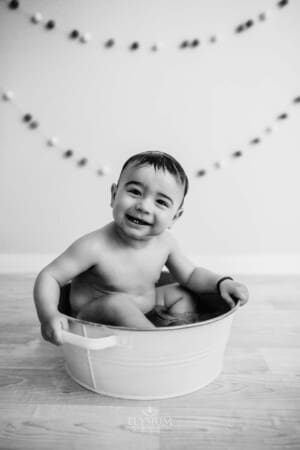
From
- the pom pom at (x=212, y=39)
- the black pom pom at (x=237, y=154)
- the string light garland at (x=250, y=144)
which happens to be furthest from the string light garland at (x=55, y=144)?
the pom pom at (x=212, y=39)

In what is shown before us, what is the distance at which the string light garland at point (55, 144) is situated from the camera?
4.58 feet

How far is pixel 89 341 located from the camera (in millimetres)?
587

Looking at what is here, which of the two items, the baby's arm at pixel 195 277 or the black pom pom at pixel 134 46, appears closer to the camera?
the baby's arm at pixel 195 277

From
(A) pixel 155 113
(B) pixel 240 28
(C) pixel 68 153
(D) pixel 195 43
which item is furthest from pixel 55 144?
(B) pixel 240 28

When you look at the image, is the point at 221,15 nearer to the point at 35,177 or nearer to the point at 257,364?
the point at 35,177

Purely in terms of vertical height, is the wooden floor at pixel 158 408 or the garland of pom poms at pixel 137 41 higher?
the garland of pom poms at pixel 137 41

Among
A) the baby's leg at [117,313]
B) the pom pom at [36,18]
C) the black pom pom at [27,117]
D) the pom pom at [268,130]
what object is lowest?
the baby's leg at [117,313]

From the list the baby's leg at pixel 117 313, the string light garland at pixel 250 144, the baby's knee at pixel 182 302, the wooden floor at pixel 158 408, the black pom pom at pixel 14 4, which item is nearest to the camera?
the wooden floor at pixel 158 408

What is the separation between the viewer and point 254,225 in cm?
150

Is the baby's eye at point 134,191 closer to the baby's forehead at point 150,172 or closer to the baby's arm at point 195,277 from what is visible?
the baby's forehead at point 150,172

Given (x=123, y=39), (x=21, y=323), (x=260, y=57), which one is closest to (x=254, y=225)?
(x=260, y=57)

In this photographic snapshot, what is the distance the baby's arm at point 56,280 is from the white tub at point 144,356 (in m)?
0.03

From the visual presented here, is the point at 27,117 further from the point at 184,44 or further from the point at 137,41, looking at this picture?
the point at 184,44

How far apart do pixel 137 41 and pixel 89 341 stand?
3.71 feet
